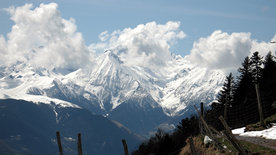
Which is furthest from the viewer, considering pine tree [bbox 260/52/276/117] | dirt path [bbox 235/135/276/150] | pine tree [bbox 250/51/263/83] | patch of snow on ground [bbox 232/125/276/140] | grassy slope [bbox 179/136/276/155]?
pine tree [bbox 250/51/263/83]

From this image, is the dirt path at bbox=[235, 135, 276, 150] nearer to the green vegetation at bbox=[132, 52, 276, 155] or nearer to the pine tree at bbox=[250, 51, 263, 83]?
the green vegetation at bbox=[132, 52, 276, 155]

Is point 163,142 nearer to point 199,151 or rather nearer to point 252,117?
point 252,117

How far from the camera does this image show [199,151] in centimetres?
2417

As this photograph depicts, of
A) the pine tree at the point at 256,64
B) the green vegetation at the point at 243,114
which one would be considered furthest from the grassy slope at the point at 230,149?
the pine tree at the point at 256,64

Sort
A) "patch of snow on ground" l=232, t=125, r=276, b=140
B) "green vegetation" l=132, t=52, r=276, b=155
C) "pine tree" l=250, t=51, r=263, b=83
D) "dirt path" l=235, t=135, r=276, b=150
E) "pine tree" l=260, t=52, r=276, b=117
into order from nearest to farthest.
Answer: "dirt path" l=235, t=135, r=276, b=150 → "patch of snow on ground" l=232, t=125, r=276, b=140 → "green vegetation" l=132, t=52, r=276, b=155 → "pine tree" l=260, t=52, r=276, b=117 → "pine tree" l=250, t=51, r=263, b=83

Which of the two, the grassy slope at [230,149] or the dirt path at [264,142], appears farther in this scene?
the dirt path at [264,142]

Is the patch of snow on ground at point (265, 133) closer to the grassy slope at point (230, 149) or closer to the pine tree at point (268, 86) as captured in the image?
the grassy slope at point (230, 149)

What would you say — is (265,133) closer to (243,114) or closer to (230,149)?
(230,149)

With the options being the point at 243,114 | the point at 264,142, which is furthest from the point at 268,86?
the point at 264,142

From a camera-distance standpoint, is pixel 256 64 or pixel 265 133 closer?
pixel 265 133

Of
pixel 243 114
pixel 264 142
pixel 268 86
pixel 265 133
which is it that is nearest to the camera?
pixel 264 142

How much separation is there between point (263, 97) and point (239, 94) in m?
41.8

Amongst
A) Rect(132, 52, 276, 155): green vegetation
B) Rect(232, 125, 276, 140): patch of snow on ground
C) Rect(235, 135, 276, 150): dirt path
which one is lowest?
Rect(235, 135, 276, 150): dirt path

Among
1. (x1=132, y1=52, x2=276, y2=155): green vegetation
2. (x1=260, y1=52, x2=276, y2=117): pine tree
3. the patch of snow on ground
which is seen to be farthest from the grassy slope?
(x1=260, y1=52, x2=276, y2=117): pine tree
